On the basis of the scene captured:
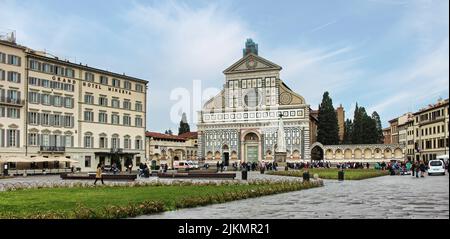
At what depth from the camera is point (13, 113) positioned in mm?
54469

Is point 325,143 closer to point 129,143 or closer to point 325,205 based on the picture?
point 129,143

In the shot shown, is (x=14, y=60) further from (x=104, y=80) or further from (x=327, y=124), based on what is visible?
(x=327, y=124)

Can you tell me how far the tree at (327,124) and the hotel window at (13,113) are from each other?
50911 mm

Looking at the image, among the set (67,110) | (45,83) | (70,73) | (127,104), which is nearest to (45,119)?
(67,110)

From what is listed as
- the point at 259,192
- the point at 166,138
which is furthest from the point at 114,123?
→ the point at 259,192

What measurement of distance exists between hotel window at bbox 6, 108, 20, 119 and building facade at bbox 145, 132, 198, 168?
25296mm

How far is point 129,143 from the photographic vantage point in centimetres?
7106

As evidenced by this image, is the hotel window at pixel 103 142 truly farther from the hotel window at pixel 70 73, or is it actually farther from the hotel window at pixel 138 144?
the hotel window at pixel 70 73

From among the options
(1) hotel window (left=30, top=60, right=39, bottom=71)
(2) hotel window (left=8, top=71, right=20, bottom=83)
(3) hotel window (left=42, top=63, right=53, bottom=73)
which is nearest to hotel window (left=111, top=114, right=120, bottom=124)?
(3) hotel window (left=42, top=63, right=53, bottom=73)

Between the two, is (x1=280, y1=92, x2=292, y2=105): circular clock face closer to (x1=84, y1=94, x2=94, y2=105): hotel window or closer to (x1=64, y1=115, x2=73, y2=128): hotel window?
(x1=84, y1=94, x2=94, y2=105): hotel window

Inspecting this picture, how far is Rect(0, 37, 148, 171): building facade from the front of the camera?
54.3 m

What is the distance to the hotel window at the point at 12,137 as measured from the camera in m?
53.8

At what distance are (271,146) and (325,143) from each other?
9.47 metres

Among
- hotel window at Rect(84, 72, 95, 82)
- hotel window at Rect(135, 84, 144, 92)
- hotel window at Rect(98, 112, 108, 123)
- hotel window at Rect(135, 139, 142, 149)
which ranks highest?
hotel window at Rect(84, 72, 95, 82)
